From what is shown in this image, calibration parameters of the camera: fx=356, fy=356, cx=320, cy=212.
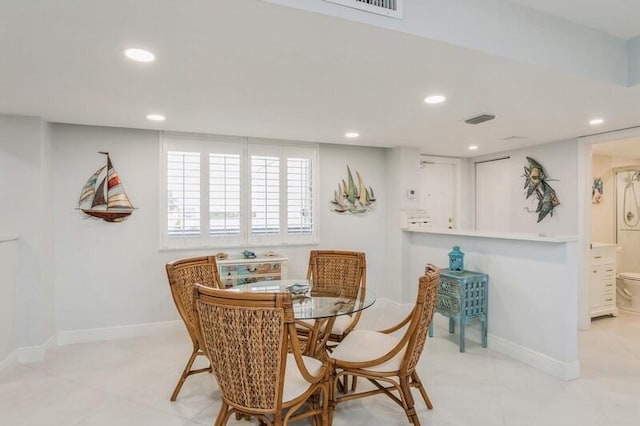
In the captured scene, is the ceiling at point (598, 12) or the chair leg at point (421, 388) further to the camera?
the chair leg at point (421, 388)

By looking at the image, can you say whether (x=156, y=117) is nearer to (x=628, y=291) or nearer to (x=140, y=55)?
(x=140, y=55)

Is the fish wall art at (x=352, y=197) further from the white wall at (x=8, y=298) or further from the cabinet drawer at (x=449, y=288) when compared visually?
the white wall at (x=8, y=298)

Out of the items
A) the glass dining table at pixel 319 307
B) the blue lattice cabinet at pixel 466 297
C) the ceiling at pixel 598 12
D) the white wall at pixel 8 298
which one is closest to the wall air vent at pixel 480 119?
the ceiling at pixel 598 12

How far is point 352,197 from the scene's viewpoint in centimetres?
479

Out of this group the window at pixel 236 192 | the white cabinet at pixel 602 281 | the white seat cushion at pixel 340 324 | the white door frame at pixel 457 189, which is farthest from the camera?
the white door frame at pixel 457 189

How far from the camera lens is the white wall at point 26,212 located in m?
3.16

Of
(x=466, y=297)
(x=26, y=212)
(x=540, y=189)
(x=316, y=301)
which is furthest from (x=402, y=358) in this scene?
(x=540, y=189)

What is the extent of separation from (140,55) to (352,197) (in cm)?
324

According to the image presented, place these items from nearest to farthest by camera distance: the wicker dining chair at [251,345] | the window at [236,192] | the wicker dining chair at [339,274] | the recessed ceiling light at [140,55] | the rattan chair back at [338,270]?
1. the wicker dining chair at [251,345]
2. the recessed ceiling light at [140,55]
3. the wicker dining chair at [339,274]
4. the rattan chair back at [338,270]
5. the window at [236,192]

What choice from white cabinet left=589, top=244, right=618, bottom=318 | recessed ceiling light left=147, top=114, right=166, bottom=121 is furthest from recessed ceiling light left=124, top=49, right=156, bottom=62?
white cabinet left=589, top=244, right=618, bottom=318

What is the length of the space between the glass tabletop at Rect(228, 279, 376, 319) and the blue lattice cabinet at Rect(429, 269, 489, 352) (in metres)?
1.09

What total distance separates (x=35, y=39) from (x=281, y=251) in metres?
3.12

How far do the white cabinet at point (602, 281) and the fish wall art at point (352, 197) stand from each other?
277 centimetres

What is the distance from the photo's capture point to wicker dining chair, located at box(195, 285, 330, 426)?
5.13 ft
